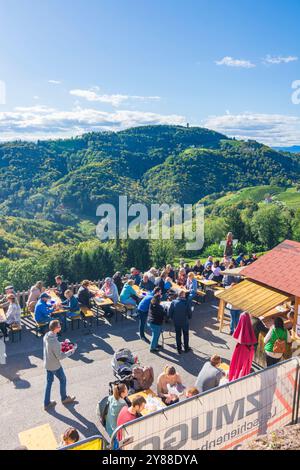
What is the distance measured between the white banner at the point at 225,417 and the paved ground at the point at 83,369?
236cm

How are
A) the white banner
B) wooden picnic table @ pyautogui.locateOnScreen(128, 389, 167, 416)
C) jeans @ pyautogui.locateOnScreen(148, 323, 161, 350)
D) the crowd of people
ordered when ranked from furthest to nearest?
jeans @ pyautogui.locateOnScreen(148, 323, 161, 350) → the crowd of people → wooden picnic table @ pyautogui.locateOnScreen(128, 389, 167, 416) → the white banner

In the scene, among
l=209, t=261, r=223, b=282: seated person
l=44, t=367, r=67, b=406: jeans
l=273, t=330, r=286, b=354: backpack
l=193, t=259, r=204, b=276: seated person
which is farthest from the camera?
l=193, t=259, r=204, b=276: seated person

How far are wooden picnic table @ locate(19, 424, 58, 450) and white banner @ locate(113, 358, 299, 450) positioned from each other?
1627mm

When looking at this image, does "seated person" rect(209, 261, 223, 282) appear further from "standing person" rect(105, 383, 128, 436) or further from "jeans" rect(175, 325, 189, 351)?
"standing person" rect(105, 383, 128, 436)

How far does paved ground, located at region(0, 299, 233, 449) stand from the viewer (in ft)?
21.6

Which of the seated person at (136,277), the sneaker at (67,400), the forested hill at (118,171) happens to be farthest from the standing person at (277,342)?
the forested hill at (118,171)

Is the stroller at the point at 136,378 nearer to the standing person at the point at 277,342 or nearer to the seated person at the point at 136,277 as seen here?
the standing person at the point at 277,342

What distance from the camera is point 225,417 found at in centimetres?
→ 487

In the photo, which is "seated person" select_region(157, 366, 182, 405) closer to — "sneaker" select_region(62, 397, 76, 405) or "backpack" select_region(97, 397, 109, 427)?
"backpack" select_region(97, 397, 109, 427)

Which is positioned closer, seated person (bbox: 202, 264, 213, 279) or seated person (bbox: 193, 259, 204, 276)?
seated person (bbox: 202, 264, 213, 279)

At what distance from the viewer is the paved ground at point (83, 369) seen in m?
6.57

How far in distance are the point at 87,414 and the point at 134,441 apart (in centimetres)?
289

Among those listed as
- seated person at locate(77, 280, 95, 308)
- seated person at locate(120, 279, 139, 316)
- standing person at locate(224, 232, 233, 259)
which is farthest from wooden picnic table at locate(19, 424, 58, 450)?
standing person at locate(224, 232, 233, 259)

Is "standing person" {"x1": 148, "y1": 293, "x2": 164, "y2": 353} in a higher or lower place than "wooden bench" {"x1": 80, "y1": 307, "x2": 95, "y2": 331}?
higher
